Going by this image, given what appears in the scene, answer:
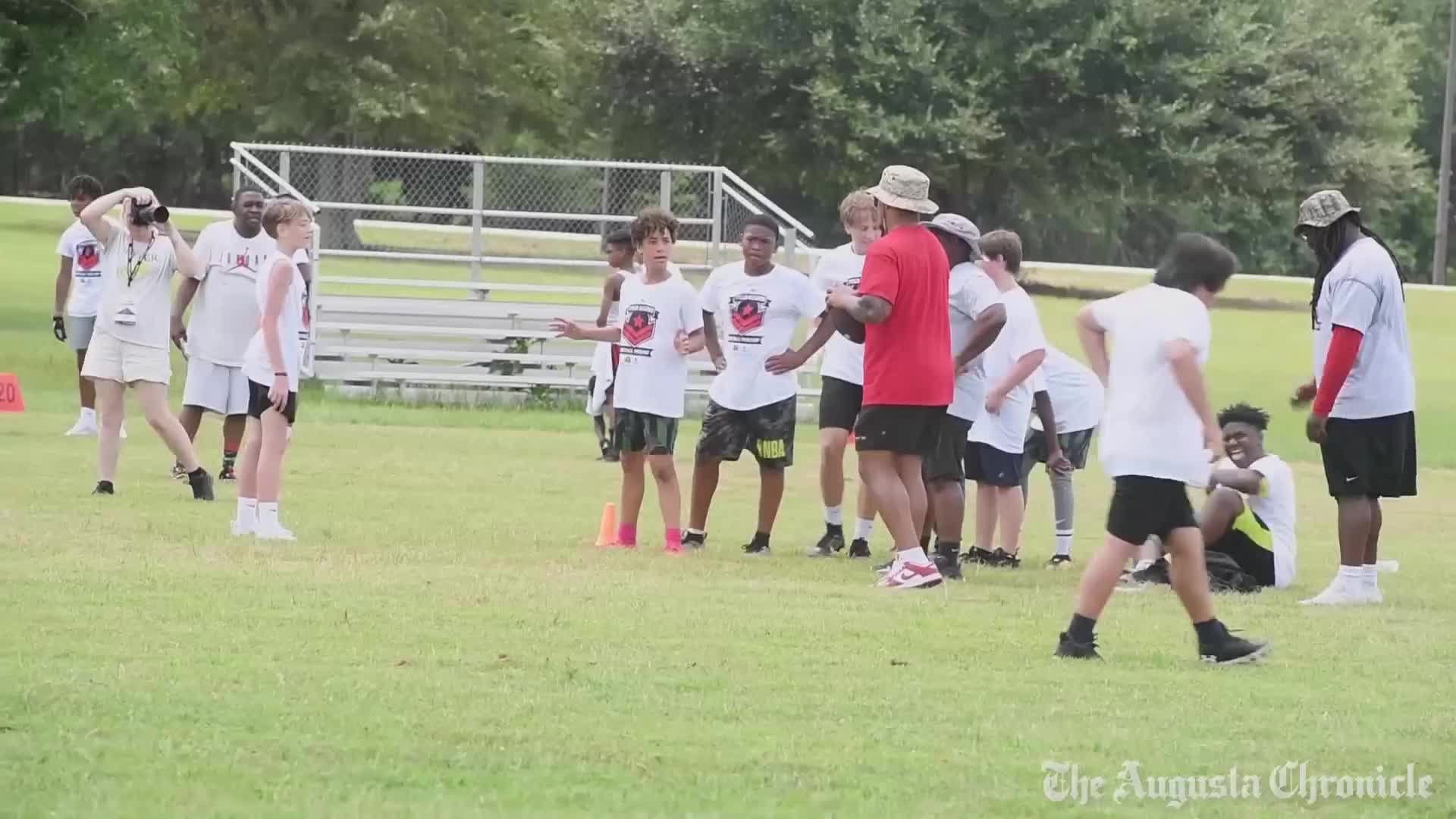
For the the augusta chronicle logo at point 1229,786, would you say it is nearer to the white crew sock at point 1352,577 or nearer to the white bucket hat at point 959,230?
the white crew sock at point 1352,577

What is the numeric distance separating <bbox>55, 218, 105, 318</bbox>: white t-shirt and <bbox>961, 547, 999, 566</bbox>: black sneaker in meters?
9.10

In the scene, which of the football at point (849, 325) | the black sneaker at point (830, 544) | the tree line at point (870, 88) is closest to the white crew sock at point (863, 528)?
the black sneaker at point (830, 544)

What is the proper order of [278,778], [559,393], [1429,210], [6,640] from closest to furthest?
1. [278,778]
2. [6,640]
3. [559,393]
4. [1429,210]

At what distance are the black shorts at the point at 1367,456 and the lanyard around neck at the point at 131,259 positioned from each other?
6.92 m

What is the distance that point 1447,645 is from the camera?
30.2 feet

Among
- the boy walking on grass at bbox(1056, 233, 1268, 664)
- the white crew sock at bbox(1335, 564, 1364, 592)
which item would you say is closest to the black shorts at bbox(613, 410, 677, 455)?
the white crew sock at bbox(1335, 564, 1364, 592)

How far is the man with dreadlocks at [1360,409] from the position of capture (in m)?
10.5

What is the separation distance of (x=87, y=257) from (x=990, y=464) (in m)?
9.73

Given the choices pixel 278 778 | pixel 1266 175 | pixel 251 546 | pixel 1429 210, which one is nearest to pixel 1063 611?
pixel 251 546

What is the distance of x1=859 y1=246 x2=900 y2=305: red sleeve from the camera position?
1013cm

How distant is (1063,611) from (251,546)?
4.04 metres

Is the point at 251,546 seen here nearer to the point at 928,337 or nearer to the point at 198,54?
the point at 928,337

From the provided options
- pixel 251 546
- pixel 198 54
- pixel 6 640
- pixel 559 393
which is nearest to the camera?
pixel 6 640

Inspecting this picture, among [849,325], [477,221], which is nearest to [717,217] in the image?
[477,221]
